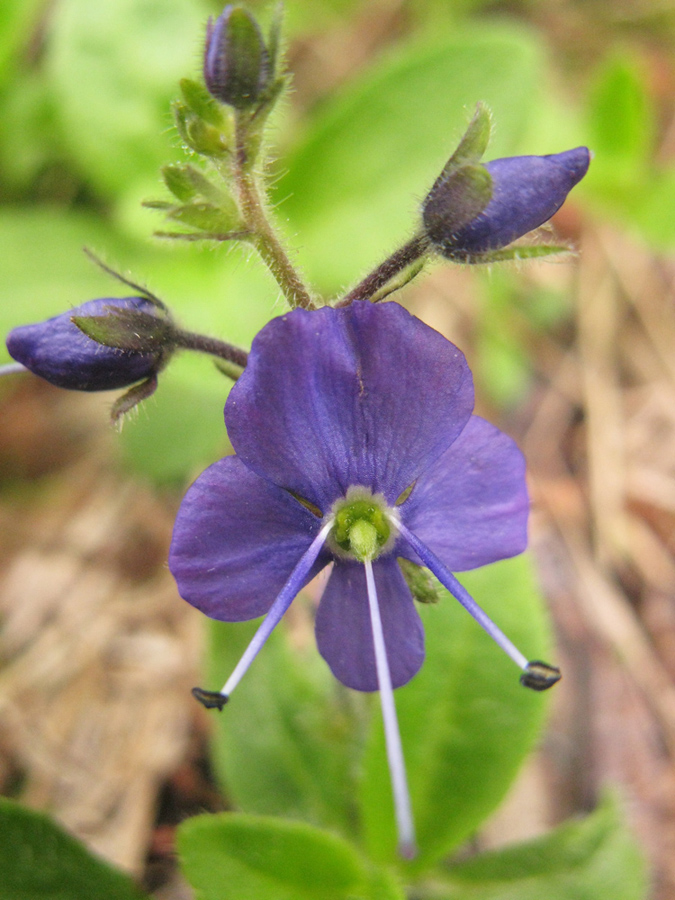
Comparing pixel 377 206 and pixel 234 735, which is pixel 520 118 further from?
pixel 234 735

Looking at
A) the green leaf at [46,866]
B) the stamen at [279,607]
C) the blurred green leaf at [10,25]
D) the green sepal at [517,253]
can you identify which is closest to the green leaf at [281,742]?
the green leaf at [46,866]

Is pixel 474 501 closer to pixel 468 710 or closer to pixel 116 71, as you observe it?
pixel 468 710

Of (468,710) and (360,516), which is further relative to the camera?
(468,710)

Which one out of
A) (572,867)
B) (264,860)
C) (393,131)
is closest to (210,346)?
(264,860)

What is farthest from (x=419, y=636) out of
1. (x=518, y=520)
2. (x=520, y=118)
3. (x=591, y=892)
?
(x=520, y=118)

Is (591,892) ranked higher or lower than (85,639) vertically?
lower

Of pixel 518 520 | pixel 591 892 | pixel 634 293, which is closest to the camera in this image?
pixel 518 520
